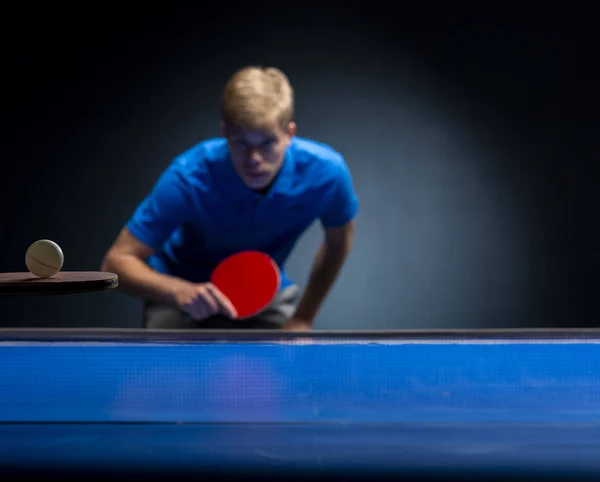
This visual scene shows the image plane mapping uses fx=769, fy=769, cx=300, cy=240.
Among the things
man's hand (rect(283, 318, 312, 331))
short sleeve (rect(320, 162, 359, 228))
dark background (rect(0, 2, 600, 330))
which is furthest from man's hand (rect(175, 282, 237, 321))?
dark background (rect(0, 2, 600, 330))

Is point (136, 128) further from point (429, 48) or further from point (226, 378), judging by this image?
point (226, 378)

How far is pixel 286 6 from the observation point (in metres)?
4.41

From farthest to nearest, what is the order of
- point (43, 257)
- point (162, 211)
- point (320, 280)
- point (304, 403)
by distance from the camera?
point (320, 280)
point (162, 211)
point (43, 257)
point (304, 403)

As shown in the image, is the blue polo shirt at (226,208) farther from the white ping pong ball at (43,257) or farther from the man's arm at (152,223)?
the white ping pong ball at (43,257)

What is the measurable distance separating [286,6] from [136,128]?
1.11m

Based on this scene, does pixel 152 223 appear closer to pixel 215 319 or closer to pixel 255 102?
pixel 215 319

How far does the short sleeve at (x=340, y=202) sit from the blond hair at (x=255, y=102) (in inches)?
10.8

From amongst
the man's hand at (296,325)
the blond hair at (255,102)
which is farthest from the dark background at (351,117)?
the blond hair at (255,102)

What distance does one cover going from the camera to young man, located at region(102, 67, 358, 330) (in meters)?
2.28

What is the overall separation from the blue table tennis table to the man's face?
2.15 feet

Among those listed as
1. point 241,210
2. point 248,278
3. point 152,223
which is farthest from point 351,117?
point 248,278

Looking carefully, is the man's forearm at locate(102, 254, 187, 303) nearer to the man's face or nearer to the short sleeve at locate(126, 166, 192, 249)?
the short sleeve at locate(126, 166, 192, 249)

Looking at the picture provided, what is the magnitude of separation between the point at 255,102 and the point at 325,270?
67 cm

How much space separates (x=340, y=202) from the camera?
102 inches
